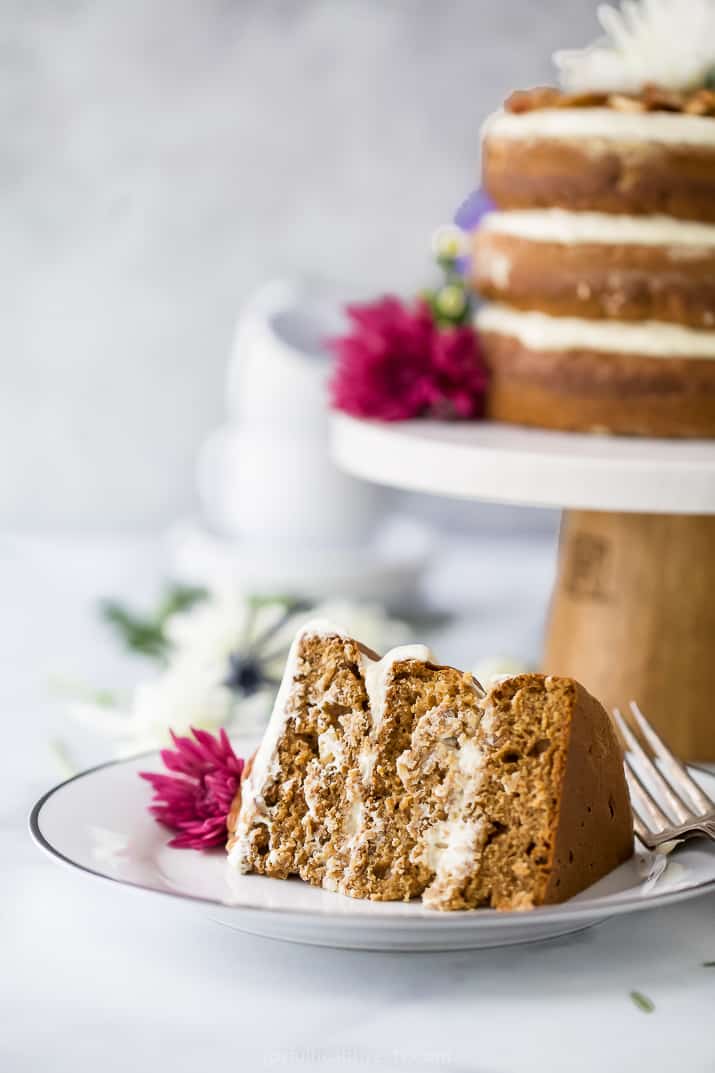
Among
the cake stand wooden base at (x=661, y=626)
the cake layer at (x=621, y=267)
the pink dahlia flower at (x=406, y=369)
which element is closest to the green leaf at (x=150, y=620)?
the pink dahlia flower at (x=406, y=369)

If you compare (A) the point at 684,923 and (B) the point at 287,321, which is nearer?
(A) the point at 684,923

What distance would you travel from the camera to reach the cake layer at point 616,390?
124 centimetres

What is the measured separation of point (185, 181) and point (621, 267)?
1247 millimetres

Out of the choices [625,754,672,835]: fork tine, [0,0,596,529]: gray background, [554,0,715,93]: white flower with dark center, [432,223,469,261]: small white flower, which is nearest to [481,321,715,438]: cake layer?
[554,0,715,93]: white flower with dark center

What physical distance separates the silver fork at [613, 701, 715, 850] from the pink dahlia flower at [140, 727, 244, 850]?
0.83 ft

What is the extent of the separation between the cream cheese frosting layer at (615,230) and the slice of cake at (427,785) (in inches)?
19.1

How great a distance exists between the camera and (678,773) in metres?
1.01

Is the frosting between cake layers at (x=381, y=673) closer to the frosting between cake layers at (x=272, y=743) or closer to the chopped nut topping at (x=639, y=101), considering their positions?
the frosting between cake layers at (x=272, y=743)

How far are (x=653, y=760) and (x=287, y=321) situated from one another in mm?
1062

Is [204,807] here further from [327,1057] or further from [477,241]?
[477,241]

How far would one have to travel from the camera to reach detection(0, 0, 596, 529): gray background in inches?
90.0

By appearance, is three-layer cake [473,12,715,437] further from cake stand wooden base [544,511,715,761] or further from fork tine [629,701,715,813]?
fork tine [629,701,715,813]

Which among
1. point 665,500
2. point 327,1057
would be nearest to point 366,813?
point 327,1057

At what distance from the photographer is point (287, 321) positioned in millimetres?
1958
